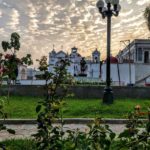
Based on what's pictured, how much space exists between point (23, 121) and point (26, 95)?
30.4ft

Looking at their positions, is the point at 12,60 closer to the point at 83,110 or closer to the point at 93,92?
the point at 83,110

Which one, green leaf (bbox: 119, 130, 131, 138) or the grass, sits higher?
green leaf (bbox: 119, 130, 131, 138)

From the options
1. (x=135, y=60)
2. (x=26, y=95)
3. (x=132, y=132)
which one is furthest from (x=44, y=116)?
(x=135, y=60)

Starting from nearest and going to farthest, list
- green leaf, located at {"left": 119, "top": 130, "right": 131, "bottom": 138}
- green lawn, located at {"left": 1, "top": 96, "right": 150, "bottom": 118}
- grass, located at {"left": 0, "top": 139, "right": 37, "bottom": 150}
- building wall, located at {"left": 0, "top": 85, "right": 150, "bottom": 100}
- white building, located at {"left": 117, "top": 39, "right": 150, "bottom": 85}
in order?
1. green leaf, located at {"left": 119, "top": 130, "right": 131, "bottom": 138}
2. grass, located at {"left": 0, "top": 139, "right": 37, "bottom": 150}
3. green lawn, located at {"left": 1, "top": 96, "right": 150, "bottom": 118}
4. building wall, located at {"left": 0, "top": 85, "right": 150, "bottom": 100}
5. white building, located at {"left": 117, "top": 39, "right": 150, "bottom": 85}

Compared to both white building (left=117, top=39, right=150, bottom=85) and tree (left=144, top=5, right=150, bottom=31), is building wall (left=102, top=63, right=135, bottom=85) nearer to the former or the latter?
white building (left=117, top=39, right=150, bottom=85)

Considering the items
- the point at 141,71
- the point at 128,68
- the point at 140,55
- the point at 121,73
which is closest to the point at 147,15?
the point at 128,68

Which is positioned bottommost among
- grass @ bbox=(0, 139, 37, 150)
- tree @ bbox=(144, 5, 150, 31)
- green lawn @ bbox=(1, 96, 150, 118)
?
grass @ bbox=(0, 139, 37, 150)

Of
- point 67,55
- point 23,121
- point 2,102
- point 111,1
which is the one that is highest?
point 111,1

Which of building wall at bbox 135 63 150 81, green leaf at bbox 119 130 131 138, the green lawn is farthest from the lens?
building wall at bbox 135 63 150 81

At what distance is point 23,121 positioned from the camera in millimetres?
14008

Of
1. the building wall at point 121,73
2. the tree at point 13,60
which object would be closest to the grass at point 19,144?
the tree at point 13,60

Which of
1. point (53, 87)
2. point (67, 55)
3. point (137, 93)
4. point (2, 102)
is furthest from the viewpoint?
point (137, 93)

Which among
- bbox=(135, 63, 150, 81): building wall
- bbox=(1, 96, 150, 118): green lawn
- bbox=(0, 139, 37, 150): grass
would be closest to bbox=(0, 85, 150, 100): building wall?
bbox=(1, 96, 150, 118): green lawn

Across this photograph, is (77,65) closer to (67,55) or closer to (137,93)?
(137,93)
